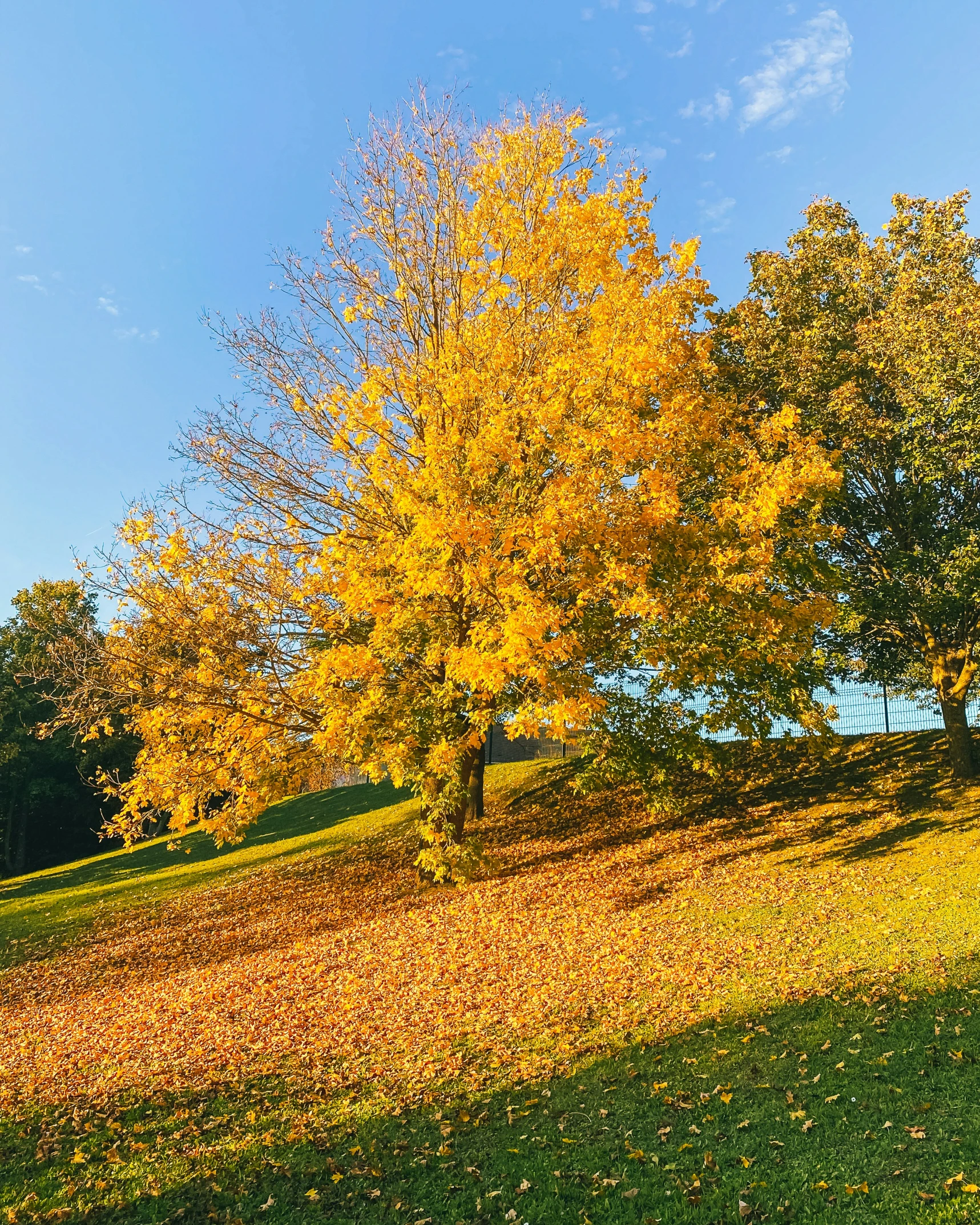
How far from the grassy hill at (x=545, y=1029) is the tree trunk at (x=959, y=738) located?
1.77 feet

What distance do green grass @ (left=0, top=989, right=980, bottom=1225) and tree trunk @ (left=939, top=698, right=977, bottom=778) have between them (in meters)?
9.30

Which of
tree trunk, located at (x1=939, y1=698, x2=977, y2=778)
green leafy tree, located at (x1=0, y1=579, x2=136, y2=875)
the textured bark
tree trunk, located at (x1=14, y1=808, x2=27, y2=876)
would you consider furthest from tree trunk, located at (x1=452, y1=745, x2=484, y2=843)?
tree trunk, located at (x1=14, y1=808, x2=27, y2=876)

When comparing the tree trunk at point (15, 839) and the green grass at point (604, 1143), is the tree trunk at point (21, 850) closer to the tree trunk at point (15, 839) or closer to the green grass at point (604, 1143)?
the tree trunk at point (15, 839)

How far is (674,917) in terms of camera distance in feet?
34.9

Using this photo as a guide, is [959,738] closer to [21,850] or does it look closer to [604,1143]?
[604,1143]

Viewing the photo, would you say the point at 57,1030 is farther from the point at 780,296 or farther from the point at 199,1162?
the point at 780,296

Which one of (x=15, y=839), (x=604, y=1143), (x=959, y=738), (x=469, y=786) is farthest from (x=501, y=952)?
(x=15, y=839)

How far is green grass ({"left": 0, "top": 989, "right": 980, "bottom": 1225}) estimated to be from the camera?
14.6 ft

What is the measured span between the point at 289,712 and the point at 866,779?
11.9m

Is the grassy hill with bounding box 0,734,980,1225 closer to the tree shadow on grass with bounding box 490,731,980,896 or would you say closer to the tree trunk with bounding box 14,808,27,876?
the tree shadow on grass with bounding box 490,731,980,896

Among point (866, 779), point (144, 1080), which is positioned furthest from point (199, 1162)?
point (866, 779)

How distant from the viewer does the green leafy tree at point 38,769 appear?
96.8 feet

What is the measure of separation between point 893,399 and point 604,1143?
1398 cm

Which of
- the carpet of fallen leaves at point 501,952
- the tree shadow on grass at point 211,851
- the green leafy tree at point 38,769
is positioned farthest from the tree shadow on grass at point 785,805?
the green leafy tree at point 38,769
